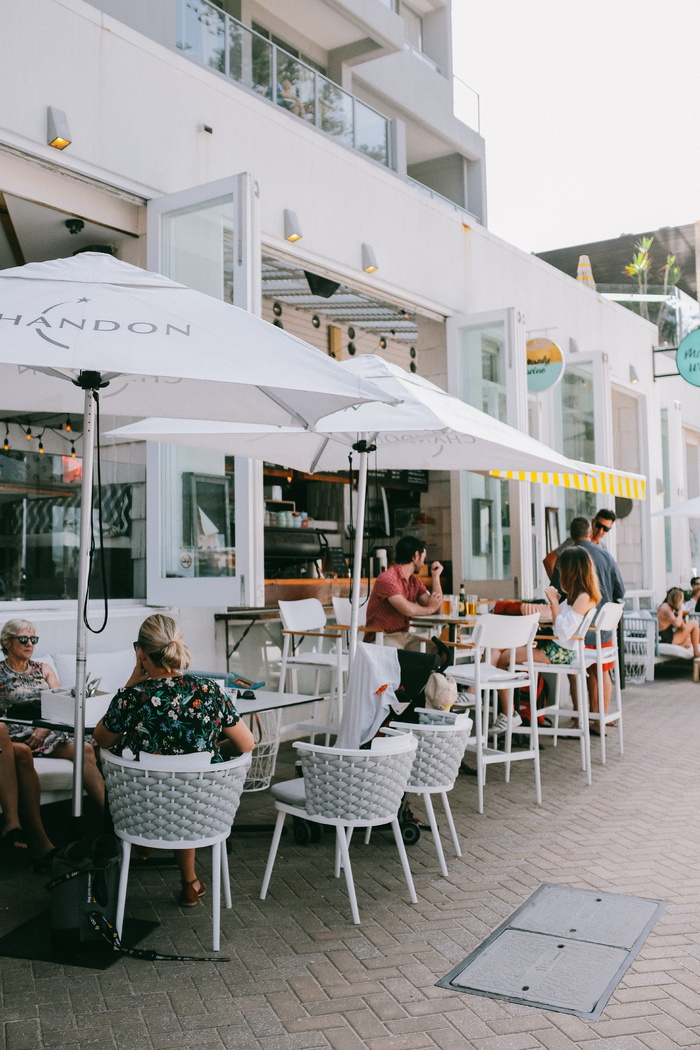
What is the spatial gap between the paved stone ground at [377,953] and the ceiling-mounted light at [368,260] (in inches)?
207

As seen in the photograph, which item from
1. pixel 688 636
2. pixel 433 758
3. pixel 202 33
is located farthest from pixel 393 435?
pixel 688 636

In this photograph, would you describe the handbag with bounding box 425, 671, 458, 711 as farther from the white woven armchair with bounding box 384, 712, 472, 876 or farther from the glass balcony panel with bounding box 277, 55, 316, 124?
the glass balcony panel with bounding box 277, 55, 316, 124

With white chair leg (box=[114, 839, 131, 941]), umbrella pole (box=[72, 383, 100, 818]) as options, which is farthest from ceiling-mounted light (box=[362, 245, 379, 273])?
white chair leg (box=[114, 839, 131, 941])

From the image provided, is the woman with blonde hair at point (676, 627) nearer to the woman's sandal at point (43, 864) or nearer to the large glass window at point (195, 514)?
the large glass window at point (195, 514)

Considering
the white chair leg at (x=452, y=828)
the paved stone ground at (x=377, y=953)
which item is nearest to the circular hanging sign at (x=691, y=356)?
the paved stone ground at (x=377, y=953)

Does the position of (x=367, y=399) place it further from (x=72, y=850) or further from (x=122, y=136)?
(x=122, y=136)

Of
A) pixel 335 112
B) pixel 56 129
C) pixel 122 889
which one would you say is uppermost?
pixel 335 112

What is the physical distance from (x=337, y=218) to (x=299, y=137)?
0.78 metres

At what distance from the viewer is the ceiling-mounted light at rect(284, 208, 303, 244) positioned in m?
7.87

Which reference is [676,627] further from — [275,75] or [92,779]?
[92,779]

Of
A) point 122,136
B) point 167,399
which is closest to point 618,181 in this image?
point 122,136

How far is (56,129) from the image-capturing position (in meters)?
5.93

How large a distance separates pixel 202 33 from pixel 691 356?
8562 mm

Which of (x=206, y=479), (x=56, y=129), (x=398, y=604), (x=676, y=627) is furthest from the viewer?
(x=676, y=627)
